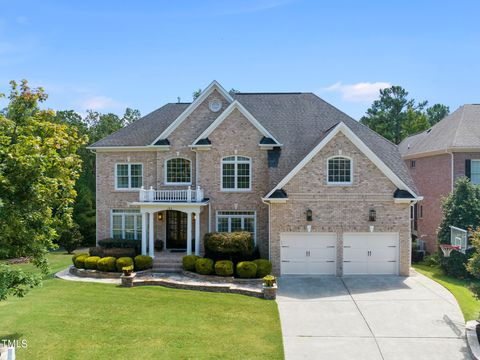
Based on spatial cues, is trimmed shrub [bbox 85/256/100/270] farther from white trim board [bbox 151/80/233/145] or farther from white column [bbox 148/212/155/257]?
white trim board [bbox 151/80/233/145]

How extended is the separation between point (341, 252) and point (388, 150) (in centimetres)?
751

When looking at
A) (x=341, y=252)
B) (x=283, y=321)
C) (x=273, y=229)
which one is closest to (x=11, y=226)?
(x=283, y=321)

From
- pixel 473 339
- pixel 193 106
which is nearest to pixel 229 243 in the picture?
pixel 193 106

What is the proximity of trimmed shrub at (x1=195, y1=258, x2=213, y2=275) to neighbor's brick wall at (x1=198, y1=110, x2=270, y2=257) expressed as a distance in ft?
11.6

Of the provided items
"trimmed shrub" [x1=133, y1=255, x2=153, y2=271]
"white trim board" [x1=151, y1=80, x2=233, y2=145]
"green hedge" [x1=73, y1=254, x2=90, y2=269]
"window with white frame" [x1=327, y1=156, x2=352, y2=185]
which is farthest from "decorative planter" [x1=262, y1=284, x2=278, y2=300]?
"white trim board" [x1=151, y1=80, x2=233, y2=145]

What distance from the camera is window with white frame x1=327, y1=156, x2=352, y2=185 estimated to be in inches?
758

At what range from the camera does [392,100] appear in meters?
60.2

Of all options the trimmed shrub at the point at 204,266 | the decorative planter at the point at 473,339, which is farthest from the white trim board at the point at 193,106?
the decorative planter at the point at 473,339

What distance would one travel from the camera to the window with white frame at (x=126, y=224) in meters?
23.8

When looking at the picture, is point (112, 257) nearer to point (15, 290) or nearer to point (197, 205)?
point (197, 205)

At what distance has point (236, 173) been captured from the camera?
72.2ft

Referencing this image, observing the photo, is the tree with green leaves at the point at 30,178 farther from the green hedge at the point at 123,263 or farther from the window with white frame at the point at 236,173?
the window with white frame at the point at 236,173

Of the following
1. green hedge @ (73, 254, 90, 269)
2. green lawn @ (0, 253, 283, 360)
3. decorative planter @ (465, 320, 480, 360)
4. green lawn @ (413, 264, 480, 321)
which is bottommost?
green lawn @ (413, 264, 480, 321)

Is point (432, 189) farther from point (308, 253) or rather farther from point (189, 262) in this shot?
point (189, 262)
